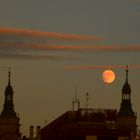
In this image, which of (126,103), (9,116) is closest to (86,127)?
(126,103)

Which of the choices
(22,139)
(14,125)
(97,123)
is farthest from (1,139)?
(14,125)

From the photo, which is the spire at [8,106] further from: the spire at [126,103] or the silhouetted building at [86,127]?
the silhouetted building at [86,127]

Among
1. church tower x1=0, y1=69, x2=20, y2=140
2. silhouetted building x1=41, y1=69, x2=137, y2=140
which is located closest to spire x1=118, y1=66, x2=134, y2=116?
church tower x1=0, y1=69, x2=20, y2=140

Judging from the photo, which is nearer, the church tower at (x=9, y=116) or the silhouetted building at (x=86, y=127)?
the silhouetted building at (x=86, y=127)

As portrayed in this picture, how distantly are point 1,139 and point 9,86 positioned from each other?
2045 inches

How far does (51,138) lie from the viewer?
406 ft

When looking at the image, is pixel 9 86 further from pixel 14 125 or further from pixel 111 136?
pixel 111 136

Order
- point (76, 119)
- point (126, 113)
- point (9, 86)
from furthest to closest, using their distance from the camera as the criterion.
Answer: point (9, 86) → point (126, 113) → point (76, 119)

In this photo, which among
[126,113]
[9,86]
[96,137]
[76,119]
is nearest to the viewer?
[96,137]

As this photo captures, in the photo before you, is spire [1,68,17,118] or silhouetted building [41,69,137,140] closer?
silhouetted building [41,69,137,140]

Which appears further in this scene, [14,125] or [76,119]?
[14,125]

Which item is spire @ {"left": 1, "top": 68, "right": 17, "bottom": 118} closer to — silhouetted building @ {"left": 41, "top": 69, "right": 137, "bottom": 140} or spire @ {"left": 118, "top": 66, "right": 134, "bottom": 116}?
spire @ {"left": 118, "top": 66, "right": 134, "bottom": 116}

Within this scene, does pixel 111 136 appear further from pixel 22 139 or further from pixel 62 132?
pixel 22 139

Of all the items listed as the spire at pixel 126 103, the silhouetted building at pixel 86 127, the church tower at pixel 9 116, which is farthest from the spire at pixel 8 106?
the silhouetted building at pixel 86 127
